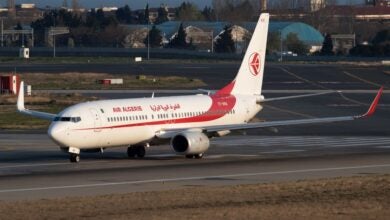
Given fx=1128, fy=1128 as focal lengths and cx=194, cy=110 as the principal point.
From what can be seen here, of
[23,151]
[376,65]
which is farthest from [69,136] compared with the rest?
[376,65]

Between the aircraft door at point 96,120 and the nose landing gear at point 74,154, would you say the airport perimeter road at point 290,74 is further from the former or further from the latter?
the aircraft door at point 96,120

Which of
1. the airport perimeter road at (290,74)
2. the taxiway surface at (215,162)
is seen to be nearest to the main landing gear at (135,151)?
the taxiway surface at (215,162)

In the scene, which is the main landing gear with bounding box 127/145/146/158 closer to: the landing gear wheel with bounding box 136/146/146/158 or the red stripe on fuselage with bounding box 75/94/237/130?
the landing gear wheel with bounding box 136/146/146/158

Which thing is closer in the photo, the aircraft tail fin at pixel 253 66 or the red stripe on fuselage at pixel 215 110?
the red stripe on fuselage at pixel 215 110

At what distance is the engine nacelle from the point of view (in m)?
48.7

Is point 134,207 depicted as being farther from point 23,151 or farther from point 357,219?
point 23,151

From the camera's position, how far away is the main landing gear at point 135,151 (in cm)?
5091

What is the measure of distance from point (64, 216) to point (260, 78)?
86.1ft

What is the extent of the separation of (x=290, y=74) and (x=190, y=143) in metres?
88.3

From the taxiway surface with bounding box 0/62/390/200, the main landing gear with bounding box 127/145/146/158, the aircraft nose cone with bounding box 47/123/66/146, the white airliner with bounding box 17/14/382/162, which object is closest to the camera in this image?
the taxiway surface with bounding box 0/62/390/200

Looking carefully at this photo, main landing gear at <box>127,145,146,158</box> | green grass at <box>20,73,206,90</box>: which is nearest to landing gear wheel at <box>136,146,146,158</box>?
main landing gear at <box>127,145,146,158</box>

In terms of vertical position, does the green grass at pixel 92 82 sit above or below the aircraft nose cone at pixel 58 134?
below

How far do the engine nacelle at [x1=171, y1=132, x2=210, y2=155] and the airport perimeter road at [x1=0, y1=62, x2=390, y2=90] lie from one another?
60.1 m

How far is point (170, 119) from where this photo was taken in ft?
166
